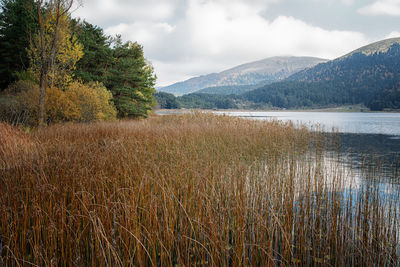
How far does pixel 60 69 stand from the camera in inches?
485

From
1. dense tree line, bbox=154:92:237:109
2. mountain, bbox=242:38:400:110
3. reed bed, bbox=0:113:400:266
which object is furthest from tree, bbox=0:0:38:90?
mountain, bbox=242:38:400:110

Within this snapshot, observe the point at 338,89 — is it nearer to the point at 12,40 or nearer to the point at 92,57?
the point at 92,57

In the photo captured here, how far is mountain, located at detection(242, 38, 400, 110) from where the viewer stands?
9712 cm

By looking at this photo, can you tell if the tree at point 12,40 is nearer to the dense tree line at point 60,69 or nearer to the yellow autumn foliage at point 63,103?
the dense tree line at point 60,69

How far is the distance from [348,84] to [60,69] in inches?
5042

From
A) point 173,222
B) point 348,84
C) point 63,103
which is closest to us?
point 173,222

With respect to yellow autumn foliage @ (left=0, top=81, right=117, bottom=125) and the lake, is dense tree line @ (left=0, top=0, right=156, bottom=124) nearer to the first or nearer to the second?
yellow autumn foliage @ (left=0, top=81, right=117, bottom=125)

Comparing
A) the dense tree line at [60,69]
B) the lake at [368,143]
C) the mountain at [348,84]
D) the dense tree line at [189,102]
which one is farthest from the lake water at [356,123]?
the mountain at [348,84]

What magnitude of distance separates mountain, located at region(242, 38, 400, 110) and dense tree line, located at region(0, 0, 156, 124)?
91.3 metres

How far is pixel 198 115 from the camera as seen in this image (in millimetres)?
14914

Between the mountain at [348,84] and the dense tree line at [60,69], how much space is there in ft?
300

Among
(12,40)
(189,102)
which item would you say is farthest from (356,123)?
(189,102)

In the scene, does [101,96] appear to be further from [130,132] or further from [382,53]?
[382,53]

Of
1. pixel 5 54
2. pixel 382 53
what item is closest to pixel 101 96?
pixel 5 54
